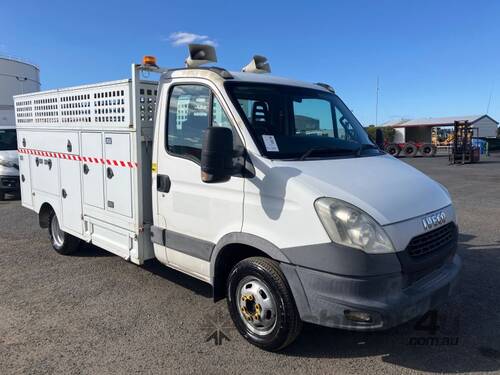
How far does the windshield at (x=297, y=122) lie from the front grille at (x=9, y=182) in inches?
403

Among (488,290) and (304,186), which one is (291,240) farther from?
(488,290)

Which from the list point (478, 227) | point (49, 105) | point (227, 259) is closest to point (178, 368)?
point (227, 259)

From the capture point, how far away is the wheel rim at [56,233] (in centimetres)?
645

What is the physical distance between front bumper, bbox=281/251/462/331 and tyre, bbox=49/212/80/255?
411cm

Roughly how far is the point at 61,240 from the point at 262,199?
165 inches

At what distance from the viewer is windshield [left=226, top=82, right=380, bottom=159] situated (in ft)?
12.4

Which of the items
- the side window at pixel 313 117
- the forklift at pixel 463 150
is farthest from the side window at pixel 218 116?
the forklift at pixel 463 150

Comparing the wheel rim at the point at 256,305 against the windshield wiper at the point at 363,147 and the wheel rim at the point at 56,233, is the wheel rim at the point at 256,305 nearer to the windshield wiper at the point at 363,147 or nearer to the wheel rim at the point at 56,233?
the windshield wiper at the point at 363,147

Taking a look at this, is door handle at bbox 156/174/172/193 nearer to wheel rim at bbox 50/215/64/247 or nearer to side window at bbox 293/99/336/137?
side window at bbox 293/99/336/137

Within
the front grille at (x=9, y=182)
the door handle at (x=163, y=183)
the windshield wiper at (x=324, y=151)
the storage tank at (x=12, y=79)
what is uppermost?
the storage tank at (x=12, y=79)

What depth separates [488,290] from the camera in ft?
16.3

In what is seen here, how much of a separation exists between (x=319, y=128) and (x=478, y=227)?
17.3 ft

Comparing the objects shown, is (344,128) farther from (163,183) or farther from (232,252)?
(163,183)

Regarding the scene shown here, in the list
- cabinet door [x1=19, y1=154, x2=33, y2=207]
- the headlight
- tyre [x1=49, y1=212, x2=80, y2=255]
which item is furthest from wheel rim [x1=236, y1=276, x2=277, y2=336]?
cabinet door [x1=19, y1=154, x2=33, y2=207]
